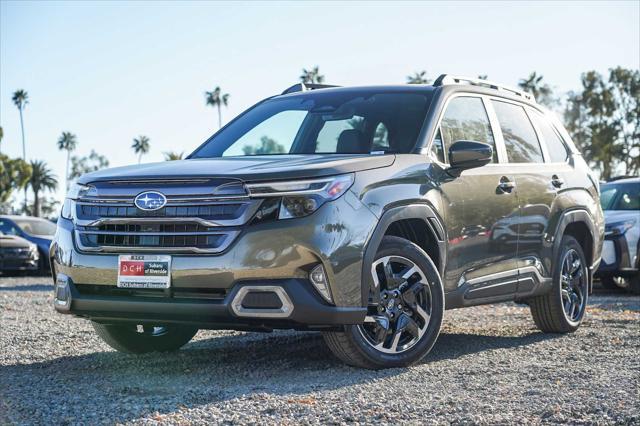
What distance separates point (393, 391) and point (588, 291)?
3961mm

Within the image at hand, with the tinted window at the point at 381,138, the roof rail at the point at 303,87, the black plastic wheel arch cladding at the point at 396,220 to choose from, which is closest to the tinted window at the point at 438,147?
the tinted window at the point at 381,138

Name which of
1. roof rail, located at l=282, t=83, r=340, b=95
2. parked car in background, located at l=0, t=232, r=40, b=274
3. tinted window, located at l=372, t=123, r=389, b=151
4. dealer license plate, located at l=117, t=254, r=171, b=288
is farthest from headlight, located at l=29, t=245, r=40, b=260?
dealer license plate, located at l=117, t=254, r=171, b=288

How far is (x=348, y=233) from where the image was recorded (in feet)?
17.9

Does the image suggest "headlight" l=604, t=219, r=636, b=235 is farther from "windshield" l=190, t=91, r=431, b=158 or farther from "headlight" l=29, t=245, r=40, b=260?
"headlight" l=29, t=245, r=40, b=260

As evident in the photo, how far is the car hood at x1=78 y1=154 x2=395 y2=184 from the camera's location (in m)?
5.40

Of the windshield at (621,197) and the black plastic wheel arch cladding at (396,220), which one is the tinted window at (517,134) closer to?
the black plastic wheel arch cladding at (396,220)

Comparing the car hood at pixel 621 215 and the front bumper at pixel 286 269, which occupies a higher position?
the front bumper at pixel 286 269

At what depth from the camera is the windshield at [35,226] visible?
2270 centimetres

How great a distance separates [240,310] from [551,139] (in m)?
4.12

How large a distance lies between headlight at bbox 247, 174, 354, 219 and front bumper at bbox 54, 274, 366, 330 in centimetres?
39

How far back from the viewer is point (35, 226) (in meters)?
23.0

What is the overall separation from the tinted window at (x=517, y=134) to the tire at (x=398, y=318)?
6.04 feet

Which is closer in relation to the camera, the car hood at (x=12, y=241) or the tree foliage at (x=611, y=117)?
the car hood at (x=12, y=241)

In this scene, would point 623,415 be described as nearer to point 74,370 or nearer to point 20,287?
point 74,370
